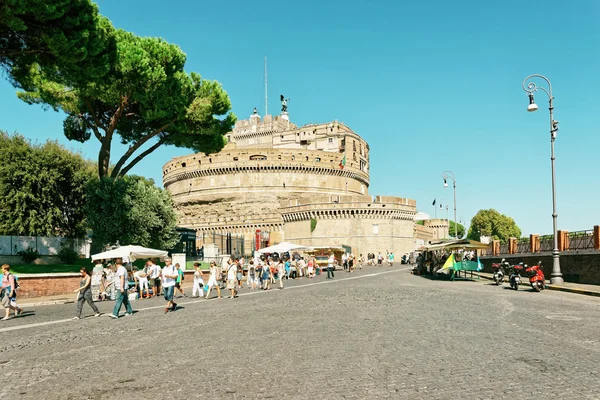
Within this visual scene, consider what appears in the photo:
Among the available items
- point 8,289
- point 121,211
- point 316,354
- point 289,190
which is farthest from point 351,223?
point 316,354

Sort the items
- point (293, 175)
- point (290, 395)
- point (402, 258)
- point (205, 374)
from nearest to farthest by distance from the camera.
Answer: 1. point (290, 395)
2. point (205, 374)
3. point (402, 258)
4. point (293, 175)

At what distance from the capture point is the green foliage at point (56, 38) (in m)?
15.4

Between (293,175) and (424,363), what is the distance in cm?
6426

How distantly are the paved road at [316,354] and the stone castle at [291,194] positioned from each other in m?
36.3

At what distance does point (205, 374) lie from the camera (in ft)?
19.6

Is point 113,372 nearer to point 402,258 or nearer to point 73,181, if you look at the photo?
point 73,181

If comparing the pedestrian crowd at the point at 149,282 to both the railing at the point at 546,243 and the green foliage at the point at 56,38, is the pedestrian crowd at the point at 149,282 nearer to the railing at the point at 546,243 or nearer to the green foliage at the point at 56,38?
the green foliage at the point at 56,38

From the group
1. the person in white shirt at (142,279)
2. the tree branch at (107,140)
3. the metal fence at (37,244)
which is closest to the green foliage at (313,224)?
the metal fence at (37,244)

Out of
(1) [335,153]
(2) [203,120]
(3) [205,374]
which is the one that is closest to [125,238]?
(2) [203,120]

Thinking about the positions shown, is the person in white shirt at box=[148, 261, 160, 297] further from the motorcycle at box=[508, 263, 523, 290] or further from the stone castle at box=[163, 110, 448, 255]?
the stone castle at box=[163, 110, 448, 255]

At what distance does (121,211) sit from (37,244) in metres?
4.56

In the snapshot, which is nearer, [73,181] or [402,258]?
[73,181]

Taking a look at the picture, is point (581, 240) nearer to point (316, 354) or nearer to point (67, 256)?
point (316, 354)

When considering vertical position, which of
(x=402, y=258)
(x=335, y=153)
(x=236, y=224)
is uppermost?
(x=335, y=153)
